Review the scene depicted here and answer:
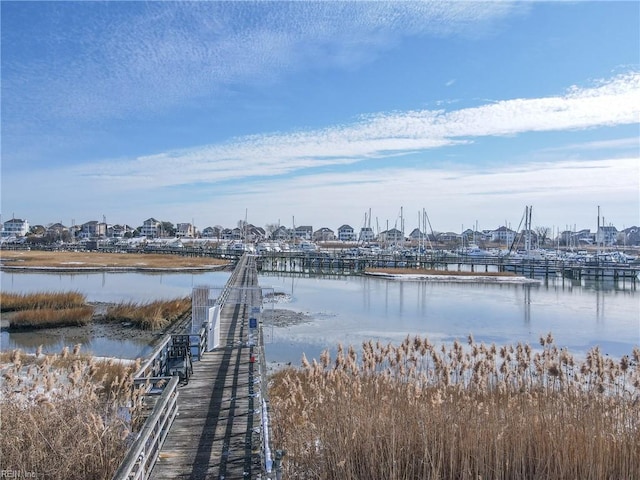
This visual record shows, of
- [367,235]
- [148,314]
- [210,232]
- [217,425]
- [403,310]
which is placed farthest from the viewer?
[210,232]

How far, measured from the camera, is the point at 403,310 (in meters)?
24.8

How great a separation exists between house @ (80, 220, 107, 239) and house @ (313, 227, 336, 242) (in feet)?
217

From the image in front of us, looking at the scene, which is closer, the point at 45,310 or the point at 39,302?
the point at 45,310

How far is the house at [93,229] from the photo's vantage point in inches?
5487

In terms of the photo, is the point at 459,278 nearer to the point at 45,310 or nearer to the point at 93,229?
the point at 45,310

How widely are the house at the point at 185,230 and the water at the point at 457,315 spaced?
411 ft

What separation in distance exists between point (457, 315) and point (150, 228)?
451ft

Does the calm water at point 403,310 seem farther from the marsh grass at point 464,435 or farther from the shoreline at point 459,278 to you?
the marsh grass at point 464,435

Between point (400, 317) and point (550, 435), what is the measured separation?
58.1ft

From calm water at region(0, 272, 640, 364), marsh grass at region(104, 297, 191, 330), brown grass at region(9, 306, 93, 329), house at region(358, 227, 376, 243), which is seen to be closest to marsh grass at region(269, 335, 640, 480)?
calm water at region(0, 272, 640, 364)

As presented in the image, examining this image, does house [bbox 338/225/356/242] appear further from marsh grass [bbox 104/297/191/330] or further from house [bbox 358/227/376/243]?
marsh grass [bbox 104/297/191/330]

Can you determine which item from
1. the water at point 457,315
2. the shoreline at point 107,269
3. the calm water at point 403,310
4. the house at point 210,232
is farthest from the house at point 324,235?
the water at point 457,315

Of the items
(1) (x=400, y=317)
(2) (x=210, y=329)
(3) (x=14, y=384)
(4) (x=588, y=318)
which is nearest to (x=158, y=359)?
(2) (x=210, y=329)

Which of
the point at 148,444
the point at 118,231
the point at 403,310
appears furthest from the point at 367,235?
the point at 148,444
